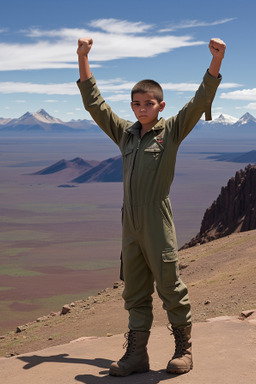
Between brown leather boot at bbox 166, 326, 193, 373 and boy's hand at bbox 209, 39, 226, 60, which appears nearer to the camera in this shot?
boy's hand at bbox 209, 39, 226, 60

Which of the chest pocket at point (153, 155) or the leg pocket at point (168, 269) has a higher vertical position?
the chest pocket at point (153, 155)

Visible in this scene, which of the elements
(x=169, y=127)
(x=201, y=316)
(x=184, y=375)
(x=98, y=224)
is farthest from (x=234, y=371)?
(x=98, y=224)

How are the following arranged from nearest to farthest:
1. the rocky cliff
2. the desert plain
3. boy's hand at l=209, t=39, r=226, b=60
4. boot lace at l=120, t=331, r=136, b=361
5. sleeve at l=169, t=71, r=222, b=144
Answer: boy's hand at l=209, t=39, r=226, b=60, sleeve at l=169, t=71, r=222, b=144, boot lace at l=120, t=331, r=136, b=361, the rocky cliff, the desert plain

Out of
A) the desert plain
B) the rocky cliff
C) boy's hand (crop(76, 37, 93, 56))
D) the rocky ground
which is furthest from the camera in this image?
the desert plain

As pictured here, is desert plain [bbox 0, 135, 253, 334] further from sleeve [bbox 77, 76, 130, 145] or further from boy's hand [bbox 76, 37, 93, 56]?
boy's hand [bbox 76, 37, 93, 56]

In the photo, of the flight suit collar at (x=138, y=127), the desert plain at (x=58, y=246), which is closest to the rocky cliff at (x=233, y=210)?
the desert plain at (x=58, y=246)

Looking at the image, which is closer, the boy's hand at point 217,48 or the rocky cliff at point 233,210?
the boy's hand at point 217,48

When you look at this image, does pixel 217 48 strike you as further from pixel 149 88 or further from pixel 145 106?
pixel 145 106

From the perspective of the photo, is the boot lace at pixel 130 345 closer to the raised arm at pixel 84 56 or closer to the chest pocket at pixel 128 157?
the chest pocket at pixel 128 157

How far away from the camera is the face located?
4.81 meters

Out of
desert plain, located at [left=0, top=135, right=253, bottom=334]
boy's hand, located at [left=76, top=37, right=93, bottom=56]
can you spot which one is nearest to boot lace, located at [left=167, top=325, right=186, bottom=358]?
boy's hand, located at [left=76, top=37, right=93, bottom=56]

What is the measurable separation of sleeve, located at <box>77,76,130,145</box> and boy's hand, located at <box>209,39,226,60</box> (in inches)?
41.6

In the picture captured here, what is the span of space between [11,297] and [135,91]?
60913 mm

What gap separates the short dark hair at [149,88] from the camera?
4.81 m
